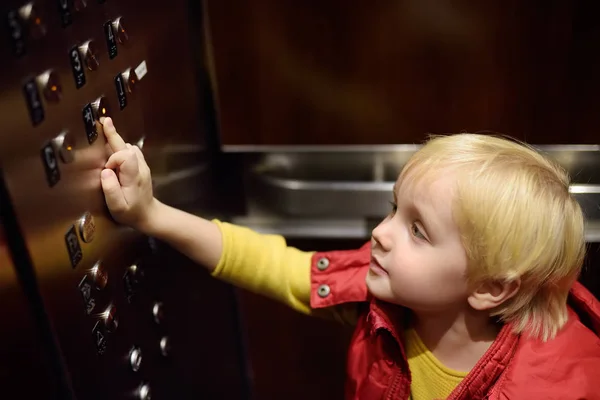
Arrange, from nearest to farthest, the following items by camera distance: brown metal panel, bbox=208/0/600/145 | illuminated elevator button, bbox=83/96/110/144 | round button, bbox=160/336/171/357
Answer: illuminated elevator button, bbox=83/96/110/144, round button, bbox=160/336/171/357, brown metal panel, bbox=208/0/600/145

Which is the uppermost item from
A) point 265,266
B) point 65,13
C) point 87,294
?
point 65,13

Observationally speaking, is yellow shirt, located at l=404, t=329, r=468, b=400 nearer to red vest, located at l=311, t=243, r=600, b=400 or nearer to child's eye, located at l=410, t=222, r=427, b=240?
red vest, located at l=311, t=243, r=600, b=400

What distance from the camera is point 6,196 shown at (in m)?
0.44

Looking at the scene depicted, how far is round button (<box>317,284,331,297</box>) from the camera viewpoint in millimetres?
770

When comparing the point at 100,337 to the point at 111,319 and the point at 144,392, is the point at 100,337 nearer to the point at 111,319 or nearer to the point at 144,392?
the point at 111,319

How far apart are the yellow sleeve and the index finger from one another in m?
0.21

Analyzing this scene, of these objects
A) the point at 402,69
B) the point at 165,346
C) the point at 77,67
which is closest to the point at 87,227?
the point at 77,67

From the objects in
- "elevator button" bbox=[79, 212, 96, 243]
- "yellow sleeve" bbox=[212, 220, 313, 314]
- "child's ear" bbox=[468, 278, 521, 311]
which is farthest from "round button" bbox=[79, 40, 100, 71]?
"child's ear" bbox=[468, 278, 521, 311]

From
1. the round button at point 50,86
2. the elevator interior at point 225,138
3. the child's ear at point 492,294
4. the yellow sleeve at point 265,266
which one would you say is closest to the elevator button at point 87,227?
the elevator interior at point 225,138

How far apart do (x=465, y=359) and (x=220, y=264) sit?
0.29 m

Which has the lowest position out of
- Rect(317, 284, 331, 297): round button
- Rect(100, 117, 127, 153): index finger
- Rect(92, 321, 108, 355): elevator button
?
Rect(317, 284, 331, 297): round button

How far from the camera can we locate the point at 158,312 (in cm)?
72

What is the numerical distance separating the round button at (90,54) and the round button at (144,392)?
33cm

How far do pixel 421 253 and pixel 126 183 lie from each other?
0.29m
